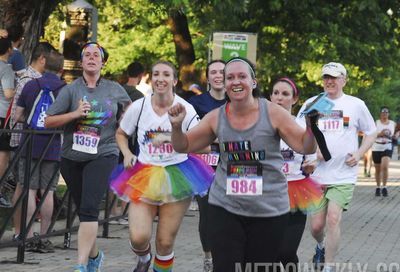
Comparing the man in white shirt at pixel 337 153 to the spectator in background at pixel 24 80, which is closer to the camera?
the man in white shirt at pixel 337 153

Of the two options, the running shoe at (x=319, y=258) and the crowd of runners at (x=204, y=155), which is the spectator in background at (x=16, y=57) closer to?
the crowd of runners at (x=204, y=155)

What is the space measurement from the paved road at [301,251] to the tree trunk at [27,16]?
9.47 ft

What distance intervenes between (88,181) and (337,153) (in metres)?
2.53

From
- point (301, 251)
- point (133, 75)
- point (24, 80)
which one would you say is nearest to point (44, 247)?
point (24, 80)

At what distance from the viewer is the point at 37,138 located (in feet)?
34.8

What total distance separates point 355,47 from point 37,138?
54.4ft

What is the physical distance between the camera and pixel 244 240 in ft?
20.8

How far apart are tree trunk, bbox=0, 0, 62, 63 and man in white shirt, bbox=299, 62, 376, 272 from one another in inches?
231

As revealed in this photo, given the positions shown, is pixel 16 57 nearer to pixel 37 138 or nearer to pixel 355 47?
→ pixel 37 138

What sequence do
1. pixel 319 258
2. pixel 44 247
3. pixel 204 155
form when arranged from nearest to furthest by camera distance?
pixel 204 155
pixel 319 258
pixel 44 247

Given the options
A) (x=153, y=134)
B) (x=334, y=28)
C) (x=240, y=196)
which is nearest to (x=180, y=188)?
(x=153, y=134)

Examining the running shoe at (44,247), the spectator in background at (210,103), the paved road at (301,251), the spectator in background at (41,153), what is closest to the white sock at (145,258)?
the spectator in background at (210,103)

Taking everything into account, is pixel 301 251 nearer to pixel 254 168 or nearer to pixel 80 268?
pixel 80 268

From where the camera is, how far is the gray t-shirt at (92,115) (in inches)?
352
